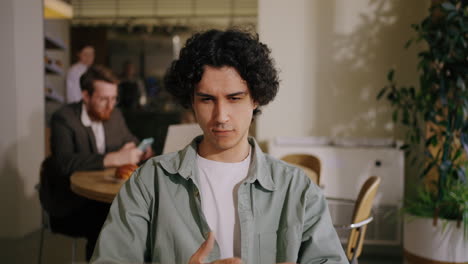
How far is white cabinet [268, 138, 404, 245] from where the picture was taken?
330 centimetres

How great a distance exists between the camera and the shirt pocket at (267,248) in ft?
3.50

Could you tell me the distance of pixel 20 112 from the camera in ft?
11.5

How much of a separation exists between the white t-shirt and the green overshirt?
0.10 ft

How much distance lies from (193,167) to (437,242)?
2.38 metres

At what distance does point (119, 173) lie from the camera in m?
2.11

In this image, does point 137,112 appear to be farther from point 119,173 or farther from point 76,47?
point 119,173

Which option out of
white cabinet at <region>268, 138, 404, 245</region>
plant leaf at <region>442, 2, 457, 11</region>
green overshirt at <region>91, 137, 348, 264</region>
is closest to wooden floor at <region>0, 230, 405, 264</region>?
white cabinet at <region>268, 138, 404, 245</region>

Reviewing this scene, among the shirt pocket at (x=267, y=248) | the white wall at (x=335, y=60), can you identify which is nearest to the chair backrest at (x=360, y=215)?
the shirt pocket at (x=267, y=248)

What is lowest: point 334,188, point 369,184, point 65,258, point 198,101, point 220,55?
point 65,258

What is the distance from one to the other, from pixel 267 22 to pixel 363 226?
2.37 metres

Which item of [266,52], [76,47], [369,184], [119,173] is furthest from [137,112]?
[266,52]

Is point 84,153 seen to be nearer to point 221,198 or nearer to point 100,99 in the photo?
point 100,99

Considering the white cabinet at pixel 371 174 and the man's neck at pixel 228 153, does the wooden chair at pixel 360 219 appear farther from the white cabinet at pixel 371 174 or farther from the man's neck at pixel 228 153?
the white cabinet at pixel 371 174

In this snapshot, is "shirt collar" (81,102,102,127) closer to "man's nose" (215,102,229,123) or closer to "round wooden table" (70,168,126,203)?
"round wooden table" (70,168,126,203)
